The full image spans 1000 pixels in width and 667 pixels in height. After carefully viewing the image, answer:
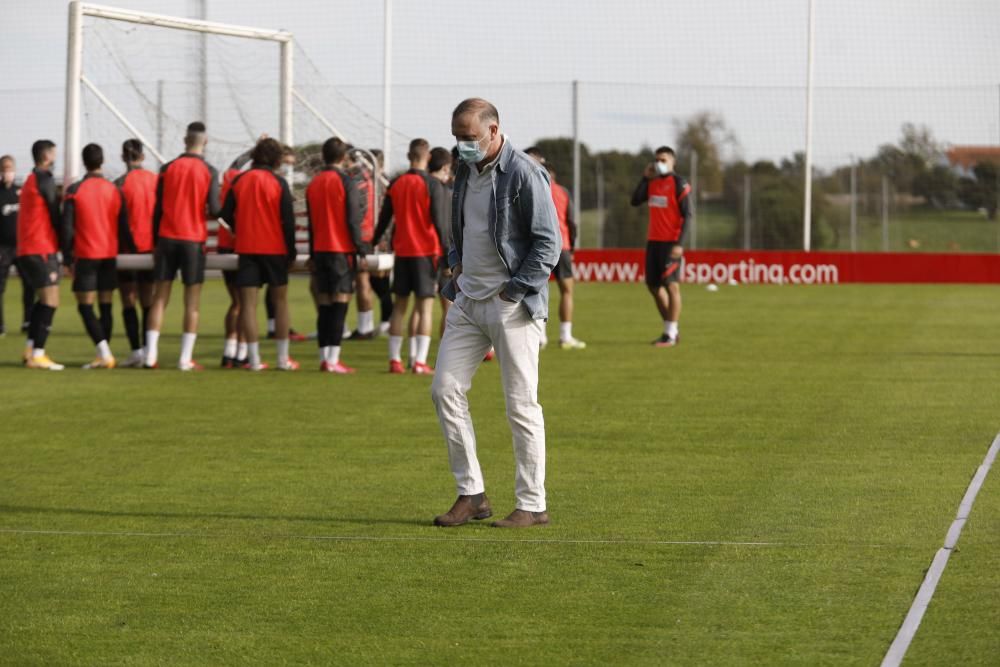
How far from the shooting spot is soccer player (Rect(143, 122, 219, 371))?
14102mm

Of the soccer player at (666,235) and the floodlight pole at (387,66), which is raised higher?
the floodlight pole at (387,66)

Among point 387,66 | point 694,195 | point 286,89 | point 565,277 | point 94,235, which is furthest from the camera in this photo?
point 694,195

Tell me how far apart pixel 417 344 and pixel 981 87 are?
2036 cm

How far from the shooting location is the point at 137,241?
15016 mm

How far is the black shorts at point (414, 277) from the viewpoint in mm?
14031

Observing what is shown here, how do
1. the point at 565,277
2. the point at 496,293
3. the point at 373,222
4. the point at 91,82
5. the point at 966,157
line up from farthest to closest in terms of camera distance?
the point at 966,157 → the point at 373,222 → the point at 91,82 → the point at 565,277 → the point at 496,293

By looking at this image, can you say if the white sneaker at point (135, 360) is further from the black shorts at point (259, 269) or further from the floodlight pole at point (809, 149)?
the floodlight pole at point (809, 149)

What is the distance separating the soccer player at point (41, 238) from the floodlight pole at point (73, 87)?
2.08 meters

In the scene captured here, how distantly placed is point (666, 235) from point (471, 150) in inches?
394

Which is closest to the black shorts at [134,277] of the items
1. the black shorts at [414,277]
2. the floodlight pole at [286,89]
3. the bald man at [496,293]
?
the black shorts at [414,277]

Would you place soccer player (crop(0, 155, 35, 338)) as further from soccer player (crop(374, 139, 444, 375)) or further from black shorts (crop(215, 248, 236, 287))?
soccer player (crop(374, 139, 444, 375))

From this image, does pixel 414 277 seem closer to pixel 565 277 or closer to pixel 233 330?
pixel 233 330

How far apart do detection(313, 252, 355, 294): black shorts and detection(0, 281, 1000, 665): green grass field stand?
86 centimetres

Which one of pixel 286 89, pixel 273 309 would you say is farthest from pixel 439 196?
pixel 286 89
